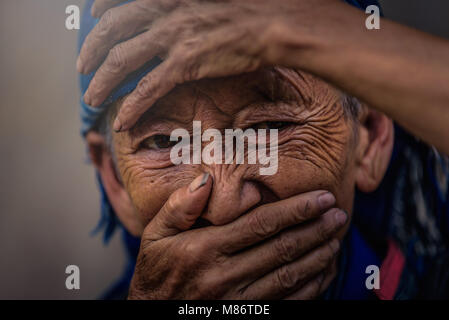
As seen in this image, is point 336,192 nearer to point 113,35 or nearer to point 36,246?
point 113,35

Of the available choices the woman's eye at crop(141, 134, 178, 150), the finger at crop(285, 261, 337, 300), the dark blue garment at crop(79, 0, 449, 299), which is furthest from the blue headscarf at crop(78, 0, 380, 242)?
the finger at crop(285, 261, 337, 300)

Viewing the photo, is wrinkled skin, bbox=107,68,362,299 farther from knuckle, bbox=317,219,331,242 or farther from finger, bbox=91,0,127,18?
finger, bbox=91,0,127,18

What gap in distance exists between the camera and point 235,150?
1264 millimetres

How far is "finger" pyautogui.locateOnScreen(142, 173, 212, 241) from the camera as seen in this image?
1224mm

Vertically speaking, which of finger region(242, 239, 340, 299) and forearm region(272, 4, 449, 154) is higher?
forearm region(272, 4, 449, 154)

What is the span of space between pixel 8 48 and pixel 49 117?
32cm

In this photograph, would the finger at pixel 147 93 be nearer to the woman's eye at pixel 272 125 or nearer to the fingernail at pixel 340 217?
the woman's eye at pixel 272 125

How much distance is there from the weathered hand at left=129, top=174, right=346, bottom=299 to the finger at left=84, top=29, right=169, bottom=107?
386 millimetres

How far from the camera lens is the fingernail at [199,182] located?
122cm

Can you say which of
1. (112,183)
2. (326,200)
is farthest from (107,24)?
(326,200)

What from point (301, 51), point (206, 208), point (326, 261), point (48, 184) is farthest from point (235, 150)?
point (48, 184)

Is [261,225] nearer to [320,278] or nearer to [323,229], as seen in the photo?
[323,229]

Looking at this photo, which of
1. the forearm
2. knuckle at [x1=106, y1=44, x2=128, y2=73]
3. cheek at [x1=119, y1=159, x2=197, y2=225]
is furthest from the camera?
cheek at [x1=119, y1=159, x2=197, y2=225]

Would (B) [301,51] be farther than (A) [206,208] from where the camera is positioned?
No
